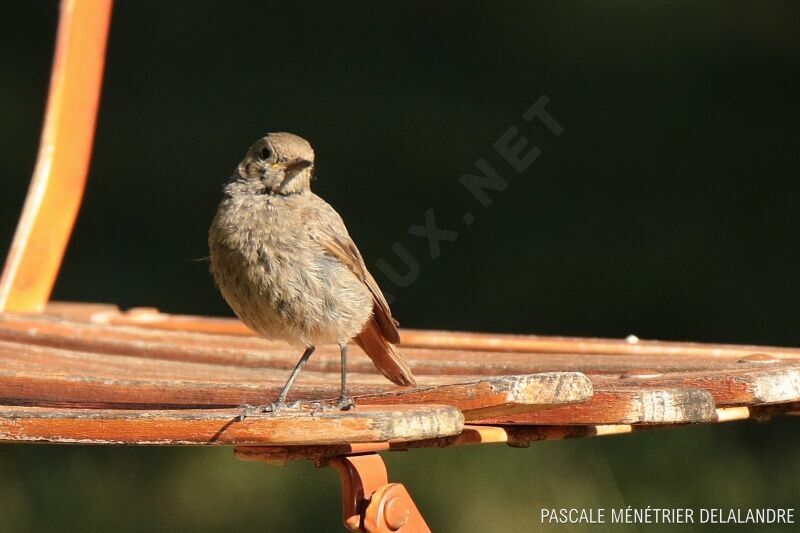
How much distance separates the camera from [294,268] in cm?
277

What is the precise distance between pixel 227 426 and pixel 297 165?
3.47 feet

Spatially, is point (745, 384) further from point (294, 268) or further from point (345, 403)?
point (294, 268)

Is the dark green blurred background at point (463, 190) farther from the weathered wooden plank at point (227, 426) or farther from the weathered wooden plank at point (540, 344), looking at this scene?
the weathered wooden plank at point (227, 426)

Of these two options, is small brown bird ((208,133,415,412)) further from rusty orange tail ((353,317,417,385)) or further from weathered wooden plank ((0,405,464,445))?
weathered wooden plank ((0,405,464,445))

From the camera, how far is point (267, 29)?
8.55m

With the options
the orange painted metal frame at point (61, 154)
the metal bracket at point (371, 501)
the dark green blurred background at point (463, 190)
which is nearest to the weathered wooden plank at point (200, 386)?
the metal bracket at point (371, 501)

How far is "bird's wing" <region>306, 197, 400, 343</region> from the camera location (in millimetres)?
2842

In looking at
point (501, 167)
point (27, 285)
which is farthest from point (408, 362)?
point (501, 167)

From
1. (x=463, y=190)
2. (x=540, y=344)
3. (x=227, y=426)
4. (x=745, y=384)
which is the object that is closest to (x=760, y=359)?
(x=745, y=384)

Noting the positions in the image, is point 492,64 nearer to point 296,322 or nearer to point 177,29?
point 177,29

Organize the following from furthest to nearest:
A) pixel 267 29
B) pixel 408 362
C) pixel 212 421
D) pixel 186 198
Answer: pixel 267 29, pixel 186 198, pixel 408 362, pixel 212 421

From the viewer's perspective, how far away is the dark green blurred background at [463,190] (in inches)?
219

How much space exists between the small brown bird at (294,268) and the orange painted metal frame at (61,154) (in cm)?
133

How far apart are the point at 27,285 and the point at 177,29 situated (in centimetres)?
Result: 494
